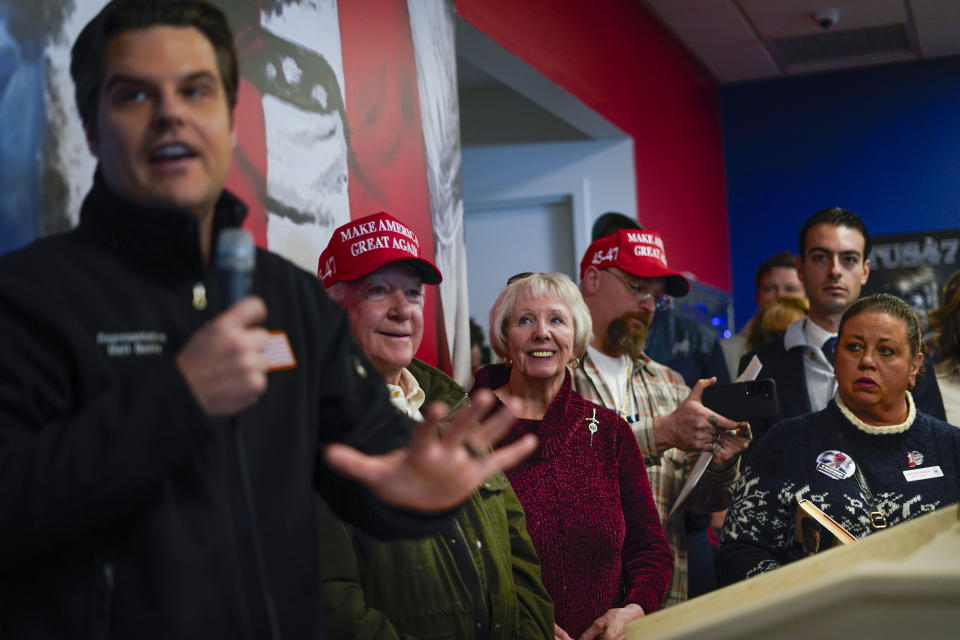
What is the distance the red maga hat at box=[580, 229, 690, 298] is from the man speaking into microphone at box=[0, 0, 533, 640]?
7.14 feet

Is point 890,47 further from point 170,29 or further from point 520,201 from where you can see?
point 170,29

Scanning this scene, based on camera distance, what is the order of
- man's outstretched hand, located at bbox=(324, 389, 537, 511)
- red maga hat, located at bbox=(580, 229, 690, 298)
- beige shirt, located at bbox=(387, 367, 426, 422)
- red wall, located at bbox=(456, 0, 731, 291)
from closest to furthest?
1. man's outstretched hand, located at bbox=(324, 389, 537, 511)
2. beige shirt, located at bbox=(387, 367, 426, 422)
3. red maga hat, located at bbox=(580, 229, 690, 298)
4. red wall, located at bbox=(456, 0, 731, 291)

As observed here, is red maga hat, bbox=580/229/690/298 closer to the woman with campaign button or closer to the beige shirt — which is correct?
the woman with campaign button

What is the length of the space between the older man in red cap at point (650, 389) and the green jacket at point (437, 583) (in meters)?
0.80

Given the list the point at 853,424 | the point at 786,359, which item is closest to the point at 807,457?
the point at 853,424

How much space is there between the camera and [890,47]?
7.18 metres

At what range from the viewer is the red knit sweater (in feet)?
8.18

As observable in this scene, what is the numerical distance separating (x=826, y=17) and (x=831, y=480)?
4666mm

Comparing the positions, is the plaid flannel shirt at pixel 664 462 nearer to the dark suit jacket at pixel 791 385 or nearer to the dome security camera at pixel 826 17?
the dark suit jacket at pixel 791 385

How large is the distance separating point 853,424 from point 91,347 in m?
2.06

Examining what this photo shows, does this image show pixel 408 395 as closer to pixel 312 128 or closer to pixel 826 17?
pixel 312 128

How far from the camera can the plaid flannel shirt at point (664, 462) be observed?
118 inches

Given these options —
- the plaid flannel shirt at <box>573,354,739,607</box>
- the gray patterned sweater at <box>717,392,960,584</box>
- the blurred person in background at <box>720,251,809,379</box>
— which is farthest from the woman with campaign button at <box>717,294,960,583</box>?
the blurred person in background at <box>720,251,809,379</box>

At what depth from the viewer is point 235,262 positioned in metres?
0.97
